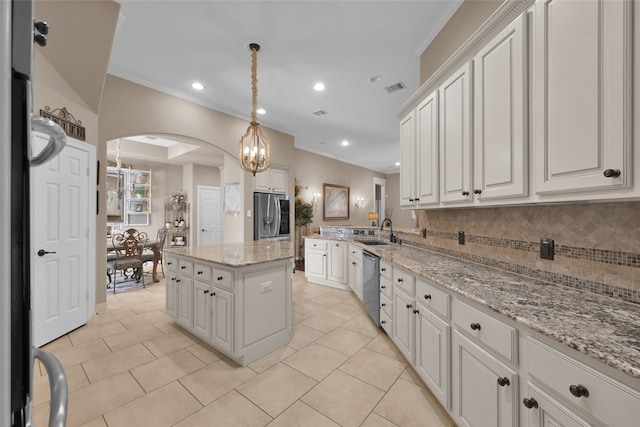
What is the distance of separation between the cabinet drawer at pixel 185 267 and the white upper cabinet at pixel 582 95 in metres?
2.76

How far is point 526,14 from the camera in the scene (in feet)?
4.67

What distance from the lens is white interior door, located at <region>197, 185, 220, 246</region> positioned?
7461 millimetres

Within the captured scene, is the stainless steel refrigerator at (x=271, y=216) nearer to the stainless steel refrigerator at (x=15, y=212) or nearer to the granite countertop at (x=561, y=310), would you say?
the granite countertop at (x=561, y=310)

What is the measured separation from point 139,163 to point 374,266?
6.82 m

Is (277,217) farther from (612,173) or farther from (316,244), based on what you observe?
(612,173)

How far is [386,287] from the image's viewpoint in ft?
8.55

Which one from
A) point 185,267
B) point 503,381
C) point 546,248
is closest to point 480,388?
point 503,381

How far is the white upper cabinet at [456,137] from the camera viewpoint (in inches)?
74.4

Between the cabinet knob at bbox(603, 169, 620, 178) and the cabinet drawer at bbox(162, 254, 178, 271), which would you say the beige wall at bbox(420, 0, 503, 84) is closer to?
the cabinet knob at bbox(603, 169, 620, 178)

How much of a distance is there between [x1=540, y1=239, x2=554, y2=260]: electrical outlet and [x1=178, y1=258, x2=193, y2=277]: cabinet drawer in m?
2.79

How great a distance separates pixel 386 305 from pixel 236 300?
1.40 meters

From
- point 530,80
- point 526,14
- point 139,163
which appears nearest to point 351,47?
point 526,14
